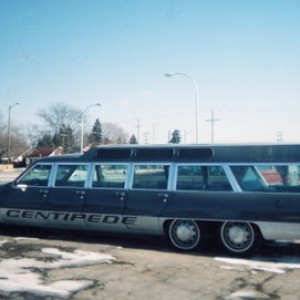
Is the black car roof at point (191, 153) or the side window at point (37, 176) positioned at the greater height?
the black car roof at point (191, 153)

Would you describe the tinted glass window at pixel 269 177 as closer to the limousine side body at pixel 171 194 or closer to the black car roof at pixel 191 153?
the limousine side body at pixel 171 194

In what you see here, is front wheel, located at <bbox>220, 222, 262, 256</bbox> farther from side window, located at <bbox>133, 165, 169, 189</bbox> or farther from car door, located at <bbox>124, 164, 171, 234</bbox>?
side window, located at <bbox>133, 165, 169, 189</bbox>

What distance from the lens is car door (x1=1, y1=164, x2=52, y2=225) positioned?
8.70 m

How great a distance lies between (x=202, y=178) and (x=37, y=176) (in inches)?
142

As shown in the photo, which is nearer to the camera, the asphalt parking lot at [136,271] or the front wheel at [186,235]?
the asphalt parking lot at [136,271]

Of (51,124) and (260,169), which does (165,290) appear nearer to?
(260,169)

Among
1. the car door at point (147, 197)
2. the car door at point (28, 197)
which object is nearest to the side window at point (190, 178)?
the car door at point (147, 197)

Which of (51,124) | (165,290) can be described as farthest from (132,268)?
(51,124)

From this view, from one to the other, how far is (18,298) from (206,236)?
347 cm

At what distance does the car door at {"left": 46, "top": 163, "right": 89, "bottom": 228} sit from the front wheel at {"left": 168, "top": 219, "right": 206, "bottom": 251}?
6.09 feet

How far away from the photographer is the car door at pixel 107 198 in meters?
7.93

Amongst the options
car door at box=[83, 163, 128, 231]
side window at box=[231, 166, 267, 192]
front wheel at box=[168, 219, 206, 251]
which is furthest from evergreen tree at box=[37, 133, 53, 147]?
side window at box=[231, 166, 267, 192]

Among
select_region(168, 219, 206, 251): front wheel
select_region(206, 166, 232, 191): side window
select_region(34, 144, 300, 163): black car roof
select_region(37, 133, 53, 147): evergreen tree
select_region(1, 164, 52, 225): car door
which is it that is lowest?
select_region(168, 219, 206, 251): front wheel

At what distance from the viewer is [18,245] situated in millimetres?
7988
